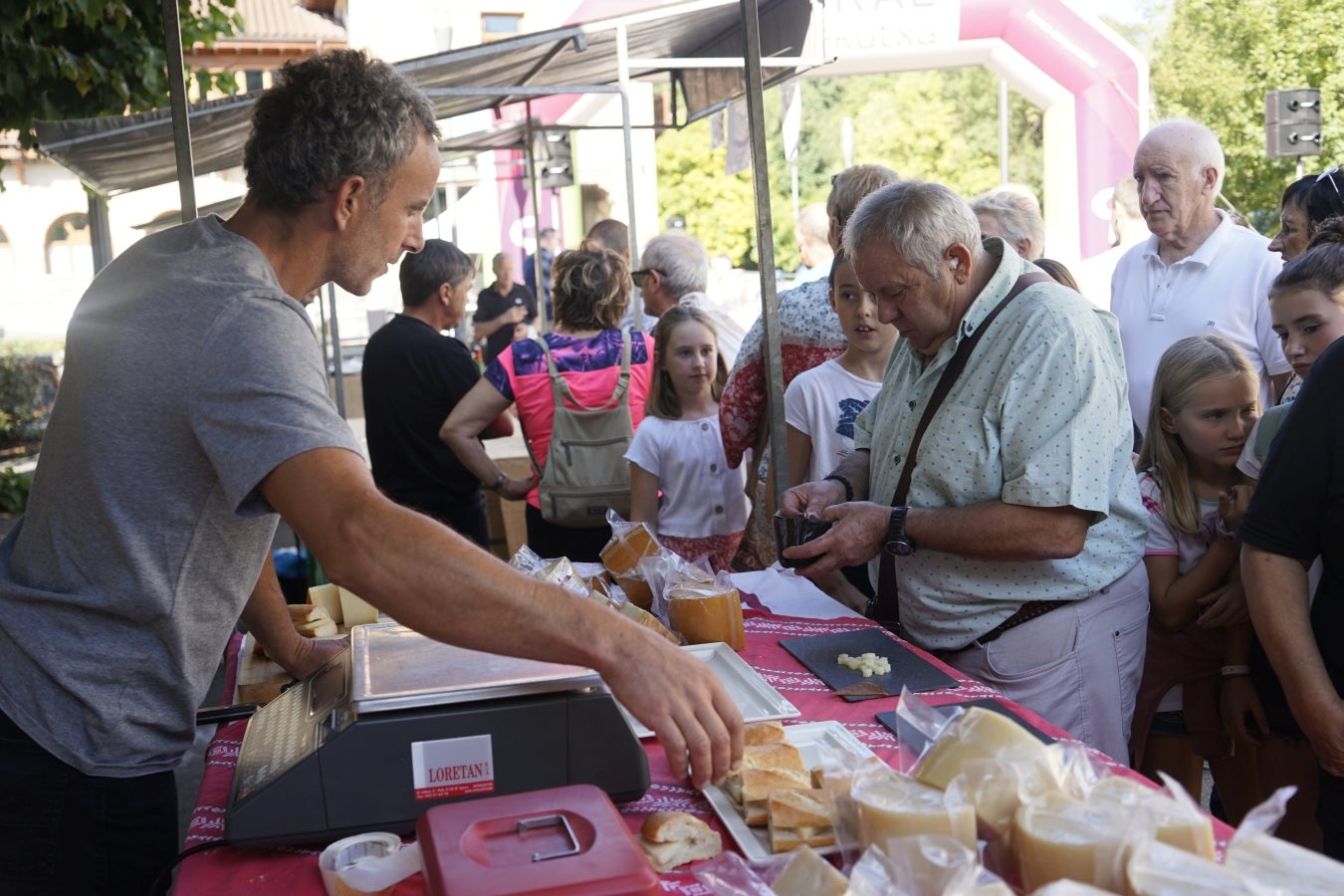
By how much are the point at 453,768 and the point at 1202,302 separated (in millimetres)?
3343

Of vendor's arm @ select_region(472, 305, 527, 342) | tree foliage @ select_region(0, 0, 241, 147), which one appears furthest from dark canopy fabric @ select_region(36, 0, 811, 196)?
vendor's arm @ select_region(472, 305, 527, 342)

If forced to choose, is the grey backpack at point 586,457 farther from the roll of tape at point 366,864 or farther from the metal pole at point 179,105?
the roll of tape at point 366,864

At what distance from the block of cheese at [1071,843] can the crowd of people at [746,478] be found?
1.27ft

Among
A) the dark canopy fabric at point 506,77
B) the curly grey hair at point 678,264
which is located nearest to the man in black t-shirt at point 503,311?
the dark canopy fabric at point 506,77

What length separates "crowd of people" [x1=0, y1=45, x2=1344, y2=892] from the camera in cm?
136

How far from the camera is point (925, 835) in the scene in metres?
1.05

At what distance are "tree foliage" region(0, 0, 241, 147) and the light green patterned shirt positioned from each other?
397cm

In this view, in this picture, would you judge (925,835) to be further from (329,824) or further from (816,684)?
(816,684)

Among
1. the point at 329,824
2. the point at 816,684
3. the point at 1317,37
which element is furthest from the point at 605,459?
the point at 1317,37

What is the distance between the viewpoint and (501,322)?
370 inches

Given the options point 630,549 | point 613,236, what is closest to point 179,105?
point 630,549

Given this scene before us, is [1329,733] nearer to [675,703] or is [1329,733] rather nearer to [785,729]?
[785,729]

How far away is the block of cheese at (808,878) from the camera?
106 cm

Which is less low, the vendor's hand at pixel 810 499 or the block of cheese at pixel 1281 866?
the block of cheese at pixel 1281 866
